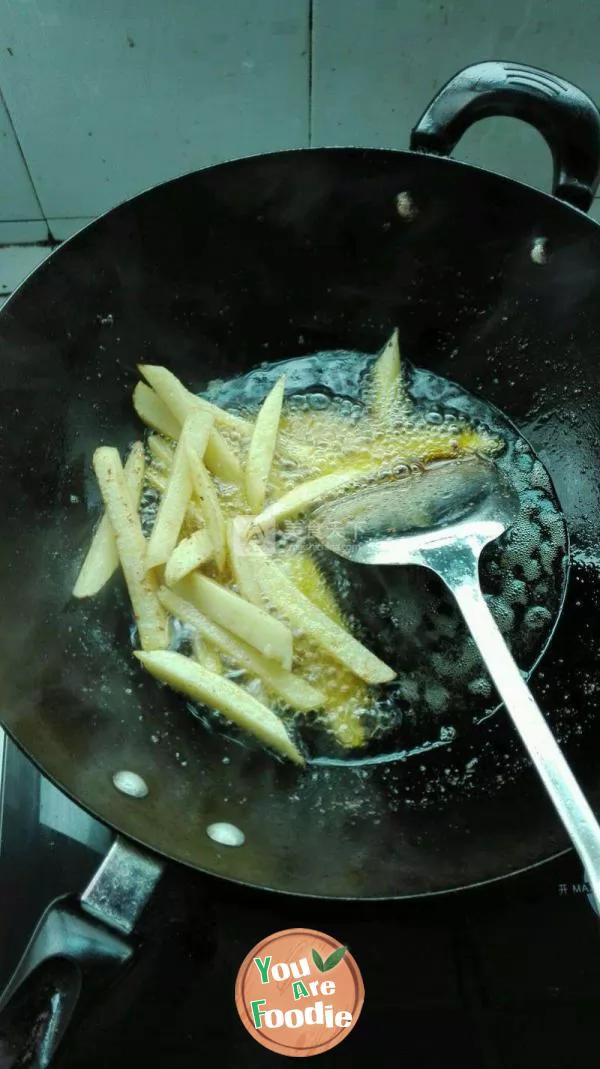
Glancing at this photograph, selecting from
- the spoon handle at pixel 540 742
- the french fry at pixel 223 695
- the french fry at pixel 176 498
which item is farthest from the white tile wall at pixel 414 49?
the french fry at pixel 223 695

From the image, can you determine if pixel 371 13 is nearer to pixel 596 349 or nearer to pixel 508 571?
pixel 596 349

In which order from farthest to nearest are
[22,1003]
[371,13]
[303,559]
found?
1. [371,13]
2. [303,559]
3. [22,1003]

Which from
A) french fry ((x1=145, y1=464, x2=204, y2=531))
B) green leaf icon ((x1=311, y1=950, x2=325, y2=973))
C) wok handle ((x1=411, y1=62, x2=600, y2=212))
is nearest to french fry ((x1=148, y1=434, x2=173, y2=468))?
french fry ((x1=145, y1=464, x2=204, y2=531))

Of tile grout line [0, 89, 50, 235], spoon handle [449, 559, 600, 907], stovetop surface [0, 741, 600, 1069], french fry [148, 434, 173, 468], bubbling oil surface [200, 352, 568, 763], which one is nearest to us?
spoon handle [449, 559, 600, 907]

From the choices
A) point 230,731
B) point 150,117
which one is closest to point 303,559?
point 230,731

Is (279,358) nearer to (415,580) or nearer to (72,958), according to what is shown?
(415,580)

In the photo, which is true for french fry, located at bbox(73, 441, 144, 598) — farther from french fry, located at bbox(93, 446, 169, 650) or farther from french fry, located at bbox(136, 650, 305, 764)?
french fry, located at bbox(136, 650, 305, 764)

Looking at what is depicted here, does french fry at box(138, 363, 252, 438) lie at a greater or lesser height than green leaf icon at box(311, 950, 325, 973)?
greater
